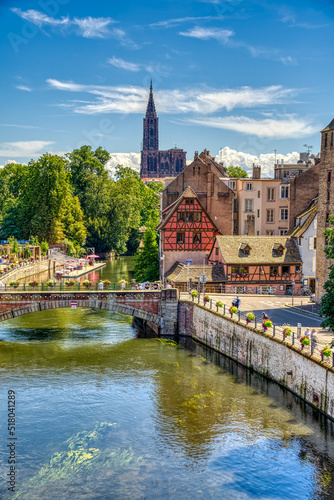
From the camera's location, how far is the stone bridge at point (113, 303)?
47562 mm

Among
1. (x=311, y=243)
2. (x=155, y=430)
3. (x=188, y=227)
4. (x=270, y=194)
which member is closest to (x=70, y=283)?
(x=188, y=227)

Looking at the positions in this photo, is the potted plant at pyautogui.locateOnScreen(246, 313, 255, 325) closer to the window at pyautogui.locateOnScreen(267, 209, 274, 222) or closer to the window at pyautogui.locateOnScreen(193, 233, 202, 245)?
the window at pyautogui.locateOnScreen(193, 233, 202, 245)

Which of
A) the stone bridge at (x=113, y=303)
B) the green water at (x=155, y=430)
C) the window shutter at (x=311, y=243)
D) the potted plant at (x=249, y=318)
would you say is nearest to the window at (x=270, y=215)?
the window shutter at (x=311, y=243)

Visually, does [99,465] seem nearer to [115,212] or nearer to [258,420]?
[258,420]

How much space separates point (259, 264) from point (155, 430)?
30277 mm

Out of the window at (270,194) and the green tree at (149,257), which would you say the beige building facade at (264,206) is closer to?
the window at (270,194)

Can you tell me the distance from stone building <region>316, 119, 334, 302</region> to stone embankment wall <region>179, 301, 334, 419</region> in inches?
383

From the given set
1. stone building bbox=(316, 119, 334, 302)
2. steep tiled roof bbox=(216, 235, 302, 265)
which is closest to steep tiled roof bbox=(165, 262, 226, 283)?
steep tiled roof bbox=(216, 235, 302, 265)

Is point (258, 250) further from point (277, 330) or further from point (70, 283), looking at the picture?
point (277, 330)

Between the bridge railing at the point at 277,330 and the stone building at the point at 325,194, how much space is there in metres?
8.02

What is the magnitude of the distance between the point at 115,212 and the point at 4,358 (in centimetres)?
8385

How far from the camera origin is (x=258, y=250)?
192ft

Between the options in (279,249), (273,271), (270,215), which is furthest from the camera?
(270,215)

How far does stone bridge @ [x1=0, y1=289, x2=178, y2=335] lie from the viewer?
47.6m
